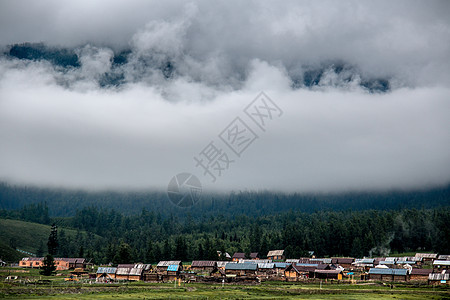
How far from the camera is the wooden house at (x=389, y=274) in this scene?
413 feet

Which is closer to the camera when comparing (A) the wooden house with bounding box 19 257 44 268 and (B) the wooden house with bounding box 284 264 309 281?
(B) the wooden house with bounding box 284 264 309 281

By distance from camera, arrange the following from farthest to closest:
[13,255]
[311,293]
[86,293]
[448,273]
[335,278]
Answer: [13,255]
[335,278]
[448,273]
[311,293]
[86,293]

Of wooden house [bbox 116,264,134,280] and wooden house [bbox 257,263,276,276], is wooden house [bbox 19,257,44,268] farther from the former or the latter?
wooden house [bbox 257,263,276,276]

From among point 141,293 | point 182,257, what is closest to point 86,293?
point 141,293

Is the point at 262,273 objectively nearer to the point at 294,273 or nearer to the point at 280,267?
the point at 280,267

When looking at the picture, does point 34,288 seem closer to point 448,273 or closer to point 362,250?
point 448,273

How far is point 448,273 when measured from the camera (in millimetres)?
116625

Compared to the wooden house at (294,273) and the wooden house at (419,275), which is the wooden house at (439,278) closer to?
the wooden house at (419,275)

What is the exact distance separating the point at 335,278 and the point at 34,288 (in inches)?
3133

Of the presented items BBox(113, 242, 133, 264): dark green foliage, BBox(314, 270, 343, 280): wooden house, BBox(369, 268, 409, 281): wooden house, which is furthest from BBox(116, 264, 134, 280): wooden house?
BBox(369, 268, 409, 281): wooden house

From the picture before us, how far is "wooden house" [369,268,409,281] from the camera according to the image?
126 metres

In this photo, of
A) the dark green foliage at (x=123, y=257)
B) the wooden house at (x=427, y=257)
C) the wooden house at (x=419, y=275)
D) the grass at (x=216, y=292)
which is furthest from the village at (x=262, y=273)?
the dark green foliage at (x=123, y=257)

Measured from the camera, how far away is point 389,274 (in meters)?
127

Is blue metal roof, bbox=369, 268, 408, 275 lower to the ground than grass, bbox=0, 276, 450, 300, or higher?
higher
